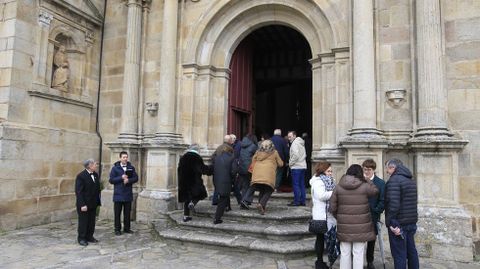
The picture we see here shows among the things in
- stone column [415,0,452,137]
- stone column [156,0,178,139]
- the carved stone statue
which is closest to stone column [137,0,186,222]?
stone column [156,0,178,139]

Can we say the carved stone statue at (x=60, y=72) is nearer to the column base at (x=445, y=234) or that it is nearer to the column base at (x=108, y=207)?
the column base at (x=108, y=207)

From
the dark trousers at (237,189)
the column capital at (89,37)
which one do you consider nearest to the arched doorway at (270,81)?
the dark trousers at (237,189)

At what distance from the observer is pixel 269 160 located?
6.10 m

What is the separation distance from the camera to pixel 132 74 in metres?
8.29

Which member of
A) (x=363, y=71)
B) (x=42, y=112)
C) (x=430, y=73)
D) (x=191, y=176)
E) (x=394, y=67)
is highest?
(x=394, y=67)

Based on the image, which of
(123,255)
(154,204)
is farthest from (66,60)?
(123,255)

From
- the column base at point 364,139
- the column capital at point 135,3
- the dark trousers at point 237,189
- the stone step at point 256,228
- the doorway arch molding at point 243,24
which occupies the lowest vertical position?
the stone step at point 256,228

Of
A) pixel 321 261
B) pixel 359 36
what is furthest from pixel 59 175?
pixel 359 36

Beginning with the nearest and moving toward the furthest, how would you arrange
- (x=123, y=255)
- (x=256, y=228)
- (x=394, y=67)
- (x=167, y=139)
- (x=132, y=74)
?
(x=123, y=255) → (x=256, y=228) → (x=394, y=67) → (x=167, y=139) → (x=132, y=74)

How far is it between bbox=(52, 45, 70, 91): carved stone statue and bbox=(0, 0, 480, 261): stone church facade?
25mm

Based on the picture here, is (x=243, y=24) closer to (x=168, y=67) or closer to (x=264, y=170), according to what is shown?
(x=168, y=67)

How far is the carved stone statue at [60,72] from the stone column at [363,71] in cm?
617

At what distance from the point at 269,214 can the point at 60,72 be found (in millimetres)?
5631

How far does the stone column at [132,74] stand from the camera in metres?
8.20
